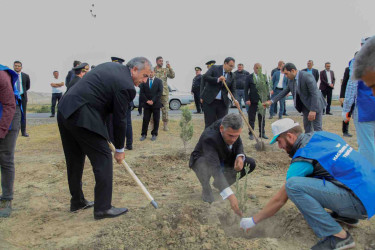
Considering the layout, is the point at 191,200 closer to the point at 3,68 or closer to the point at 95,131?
the point at 95,131

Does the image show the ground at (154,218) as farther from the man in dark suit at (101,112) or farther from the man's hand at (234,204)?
the man in dark suit at (101,112)

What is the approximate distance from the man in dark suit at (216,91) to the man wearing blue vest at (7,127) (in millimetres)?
3783

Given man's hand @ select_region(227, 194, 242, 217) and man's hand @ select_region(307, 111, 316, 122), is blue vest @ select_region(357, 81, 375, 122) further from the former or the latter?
man's hand @ select_region(227, 194, 242, 217)

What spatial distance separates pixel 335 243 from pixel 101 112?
256cm

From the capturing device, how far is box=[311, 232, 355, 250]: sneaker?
280 cm

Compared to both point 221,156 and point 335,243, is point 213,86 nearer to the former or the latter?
point 221,156

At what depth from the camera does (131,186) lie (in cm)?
489

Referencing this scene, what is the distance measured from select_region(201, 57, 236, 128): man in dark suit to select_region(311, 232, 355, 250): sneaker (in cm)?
417

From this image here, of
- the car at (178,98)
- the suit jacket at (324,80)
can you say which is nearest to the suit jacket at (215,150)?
the suit jacket at (324,80)

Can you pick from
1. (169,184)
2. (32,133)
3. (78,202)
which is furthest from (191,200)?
(32,133)

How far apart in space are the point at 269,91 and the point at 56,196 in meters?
5.04

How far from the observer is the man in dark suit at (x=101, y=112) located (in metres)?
3.31

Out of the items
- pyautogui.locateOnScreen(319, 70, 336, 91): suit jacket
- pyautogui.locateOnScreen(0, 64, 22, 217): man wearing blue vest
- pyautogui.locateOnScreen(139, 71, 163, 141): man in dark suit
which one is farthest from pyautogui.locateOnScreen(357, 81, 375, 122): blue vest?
pyautogui.locateOnScreen(319, 70, 336, 91): suit jacket

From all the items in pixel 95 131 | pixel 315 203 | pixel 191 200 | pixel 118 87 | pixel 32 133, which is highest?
pixel 118 87
